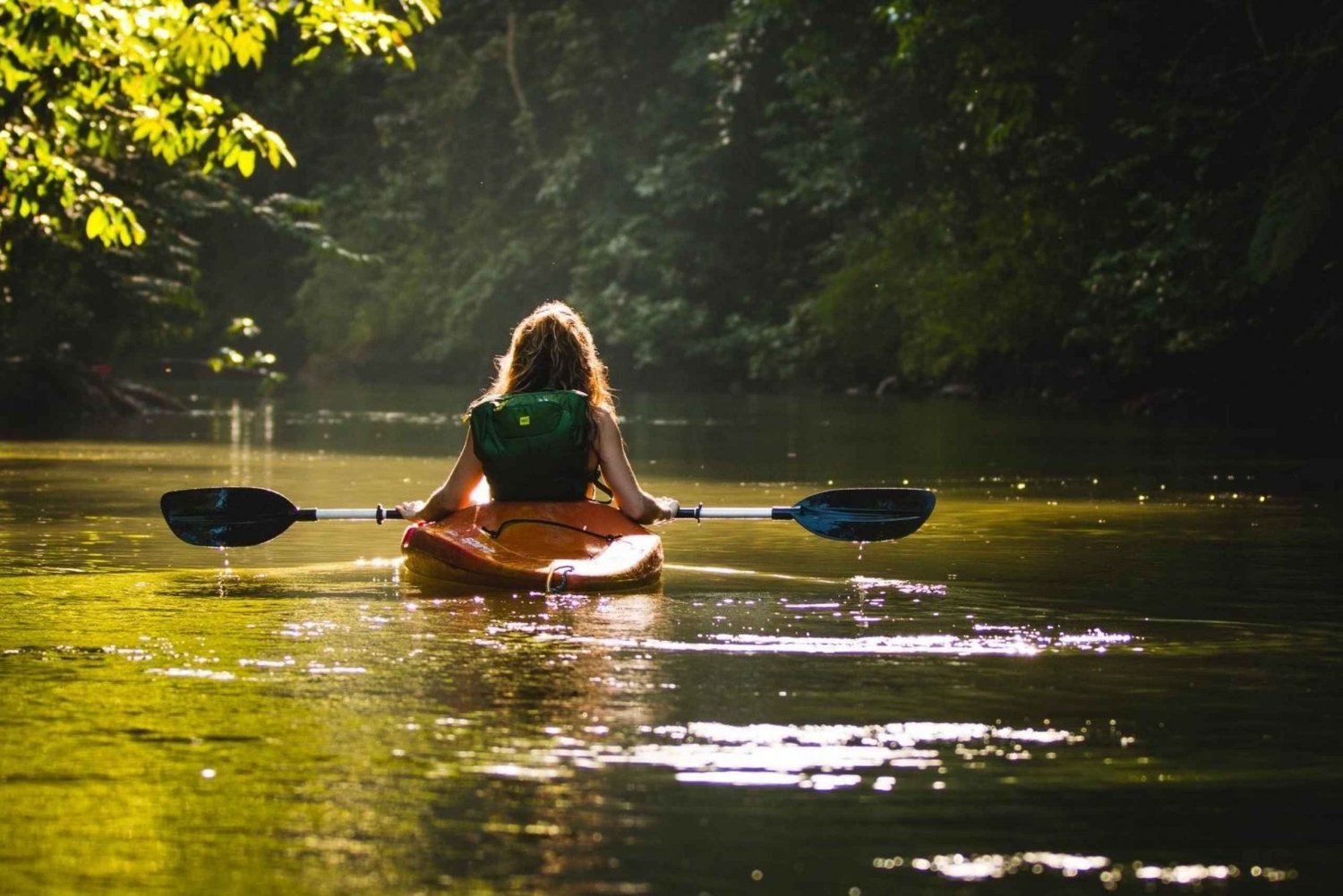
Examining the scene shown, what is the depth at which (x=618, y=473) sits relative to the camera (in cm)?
1077

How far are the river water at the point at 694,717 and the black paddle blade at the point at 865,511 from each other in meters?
0.29

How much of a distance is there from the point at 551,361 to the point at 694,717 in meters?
4.23

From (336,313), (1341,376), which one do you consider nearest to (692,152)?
(336,313)

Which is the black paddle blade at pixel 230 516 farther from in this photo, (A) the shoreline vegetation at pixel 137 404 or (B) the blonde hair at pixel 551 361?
(A) the shoreline vegetation at pixel 137 404

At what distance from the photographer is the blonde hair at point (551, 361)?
1084 centimetres

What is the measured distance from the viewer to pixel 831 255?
169ft

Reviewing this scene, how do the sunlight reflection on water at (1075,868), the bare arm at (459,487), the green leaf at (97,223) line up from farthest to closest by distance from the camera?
the green leaf at (97,223), the bare arm at (459,487), the sunlight reflection on water at (1075,868)

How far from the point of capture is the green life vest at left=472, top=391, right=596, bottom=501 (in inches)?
421

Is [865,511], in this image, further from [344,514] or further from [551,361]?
[344,514]

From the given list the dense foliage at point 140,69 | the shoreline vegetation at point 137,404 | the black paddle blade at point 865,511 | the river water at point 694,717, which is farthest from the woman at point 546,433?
the shoreline vegetation at point 137,404

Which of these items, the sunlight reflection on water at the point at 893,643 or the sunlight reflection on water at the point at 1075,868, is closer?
the sunlight reflection on water at the point at 1075,868

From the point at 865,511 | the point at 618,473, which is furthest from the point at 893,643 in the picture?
the point at 865,511

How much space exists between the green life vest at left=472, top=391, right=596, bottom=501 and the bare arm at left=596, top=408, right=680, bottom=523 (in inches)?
4.8

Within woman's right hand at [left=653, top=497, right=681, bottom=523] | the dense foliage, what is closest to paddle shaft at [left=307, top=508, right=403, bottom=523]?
woman's right hand at [left=653, top=497, right=681, bottom=523]
